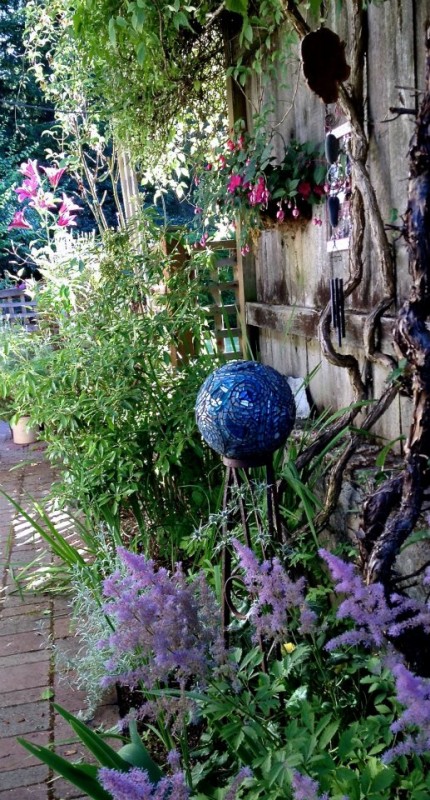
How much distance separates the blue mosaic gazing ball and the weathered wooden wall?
0.59 metres

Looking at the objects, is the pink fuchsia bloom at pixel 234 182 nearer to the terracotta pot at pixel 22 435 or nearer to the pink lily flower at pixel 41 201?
the pink lily flower at pixel 41 201

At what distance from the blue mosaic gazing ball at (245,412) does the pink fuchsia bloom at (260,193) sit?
1.24 metres

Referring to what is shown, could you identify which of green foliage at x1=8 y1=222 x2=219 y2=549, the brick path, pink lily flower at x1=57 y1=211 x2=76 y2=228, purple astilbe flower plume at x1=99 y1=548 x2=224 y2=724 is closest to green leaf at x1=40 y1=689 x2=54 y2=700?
the brick path

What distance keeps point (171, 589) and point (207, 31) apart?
121 inches

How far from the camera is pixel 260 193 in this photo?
2.94m

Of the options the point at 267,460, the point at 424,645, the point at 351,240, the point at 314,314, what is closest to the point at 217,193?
the point at 314,314

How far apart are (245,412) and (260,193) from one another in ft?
4.61

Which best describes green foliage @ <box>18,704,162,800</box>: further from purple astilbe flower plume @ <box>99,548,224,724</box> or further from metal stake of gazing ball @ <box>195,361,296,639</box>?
metal stake of gazing ball @ <box>195,361,296,639</box>

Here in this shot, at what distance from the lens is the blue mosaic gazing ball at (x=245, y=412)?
5.96 ft

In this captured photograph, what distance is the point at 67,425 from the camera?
3.03 m

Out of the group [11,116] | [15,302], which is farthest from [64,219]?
[11,116]

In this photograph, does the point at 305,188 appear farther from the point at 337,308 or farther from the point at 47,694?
the point at 47,694

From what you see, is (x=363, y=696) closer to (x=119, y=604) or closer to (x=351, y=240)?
(x=119, y=604)

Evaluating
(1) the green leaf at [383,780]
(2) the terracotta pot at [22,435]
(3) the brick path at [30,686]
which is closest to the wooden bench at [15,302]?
(2) the terracotta pot at [22,435]
